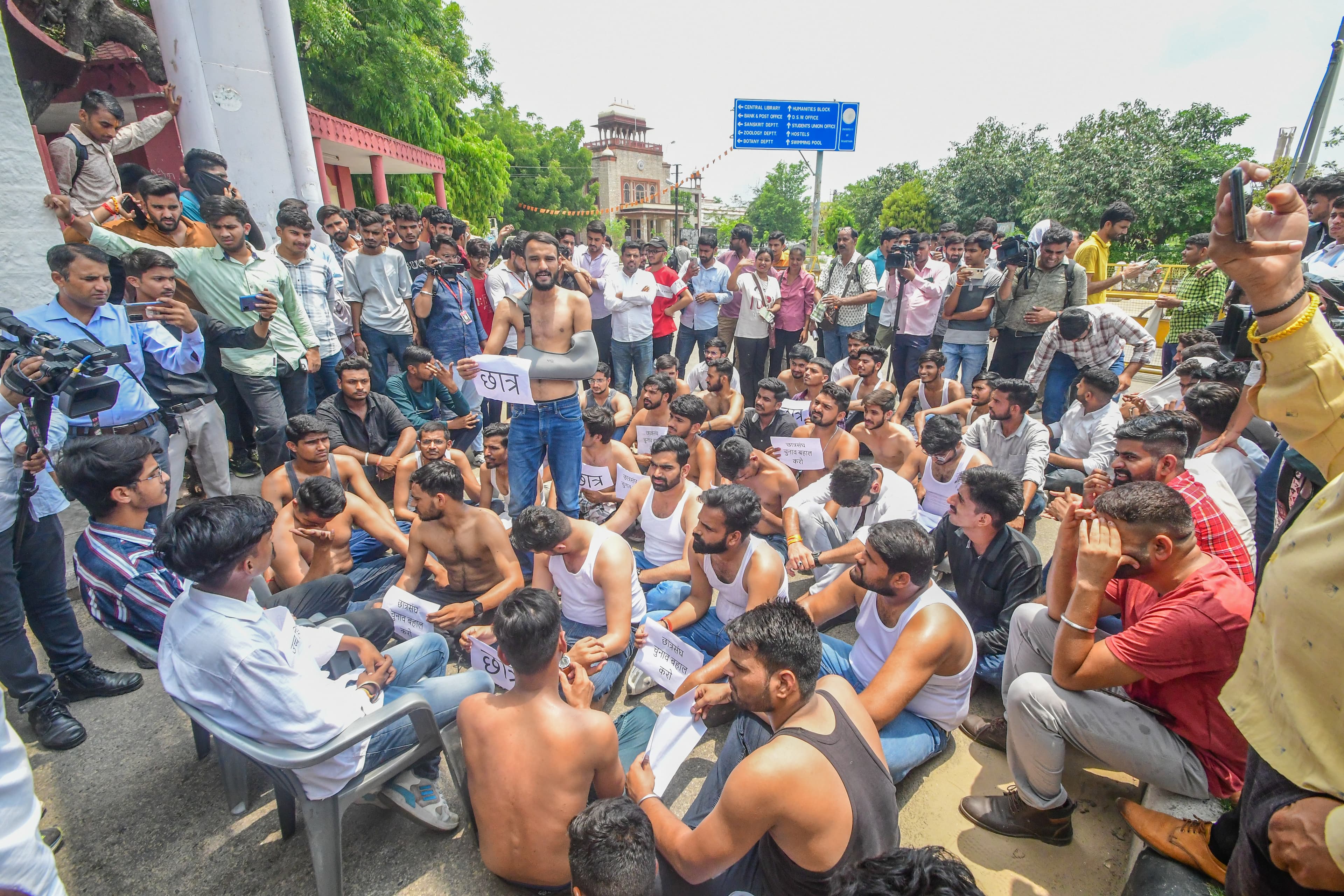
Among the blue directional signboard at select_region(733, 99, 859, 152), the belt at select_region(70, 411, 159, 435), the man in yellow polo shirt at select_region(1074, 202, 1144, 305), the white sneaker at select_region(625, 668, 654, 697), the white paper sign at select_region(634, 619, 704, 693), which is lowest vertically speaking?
the white sneaker at select_region(625, 668, 654, 697)

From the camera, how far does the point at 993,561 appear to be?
3.40 metres

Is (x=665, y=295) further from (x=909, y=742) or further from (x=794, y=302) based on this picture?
(x=909, y=742)

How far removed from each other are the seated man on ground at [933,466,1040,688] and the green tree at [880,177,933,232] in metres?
29.5

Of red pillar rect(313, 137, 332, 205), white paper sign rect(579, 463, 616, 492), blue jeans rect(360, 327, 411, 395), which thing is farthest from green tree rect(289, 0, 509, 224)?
white paper sign rect(579, 463, 616, 492)

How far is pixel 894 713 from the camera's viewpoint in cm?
256

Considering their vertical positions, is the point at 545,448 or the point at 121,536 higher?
the point at 121,536

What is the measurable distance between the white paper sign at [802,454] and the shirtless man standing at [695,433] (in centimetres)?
58

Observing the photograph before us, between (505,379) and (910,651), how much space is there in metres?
3.05

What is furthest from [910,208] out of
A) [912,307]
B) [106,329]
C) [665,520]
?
[106,329]

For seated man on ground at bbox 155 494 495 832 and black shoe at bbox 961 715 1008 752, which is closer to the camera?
seated man on ground at bbox 155 494 495 832

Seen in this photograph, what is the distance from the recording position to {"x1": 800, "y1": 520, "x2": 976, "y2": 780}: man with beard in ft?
8.49

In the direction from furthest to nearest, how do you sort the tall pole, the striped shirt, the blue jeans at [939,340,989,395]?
1. the tall pole
2. the blue jeans at [939,340,989,395]
3. the striped shirt

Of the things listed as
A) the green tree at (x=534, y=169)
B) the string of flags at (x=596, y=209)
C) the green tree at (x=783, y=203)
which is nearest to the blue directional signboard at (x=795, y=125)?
the string of flags at (x=596, y=209)

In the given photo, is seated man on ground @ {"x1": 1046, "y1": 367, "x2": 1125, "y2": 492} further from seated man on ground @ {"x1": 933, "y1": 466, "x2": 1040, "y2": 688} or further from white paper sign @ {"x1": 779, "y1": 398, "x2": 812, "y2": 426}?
white paper sign @ {"x1": 779, "y1": 398, "x2": 812, "y2": 426}
